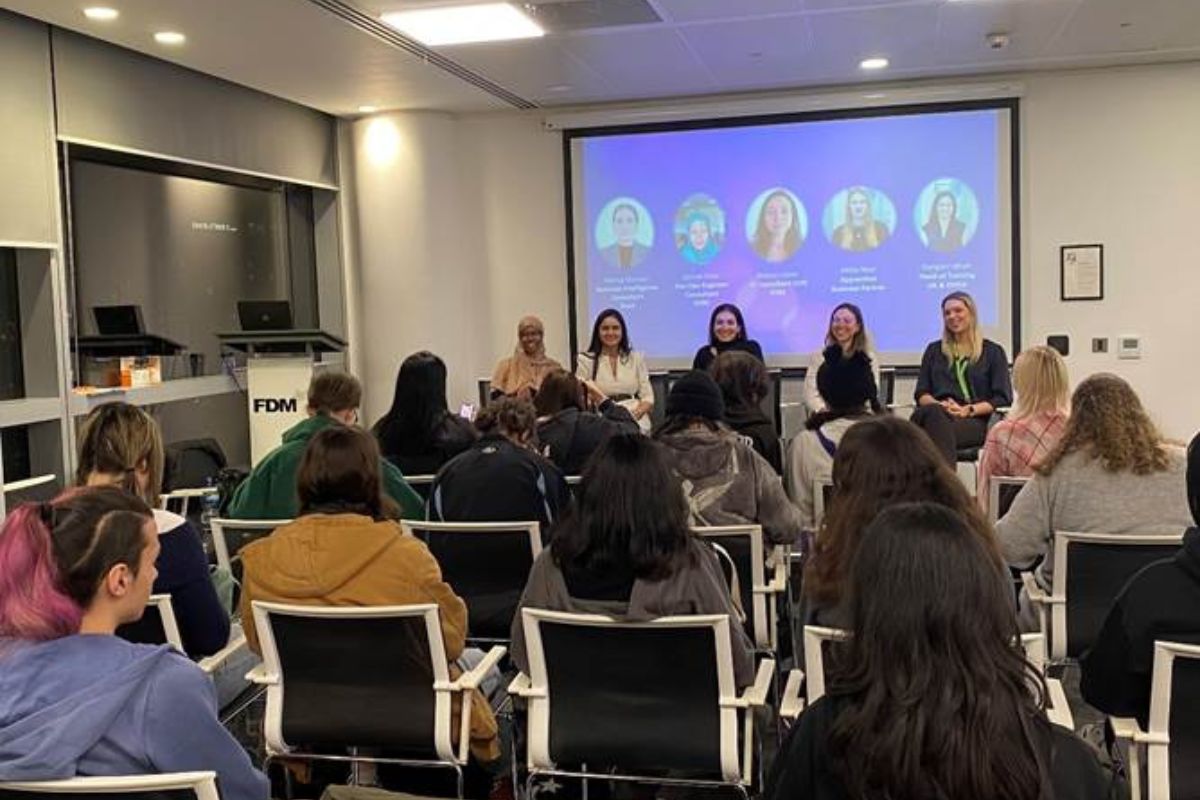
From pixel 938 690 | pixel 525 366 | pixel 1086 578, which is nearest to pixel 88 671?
pixel 938 690

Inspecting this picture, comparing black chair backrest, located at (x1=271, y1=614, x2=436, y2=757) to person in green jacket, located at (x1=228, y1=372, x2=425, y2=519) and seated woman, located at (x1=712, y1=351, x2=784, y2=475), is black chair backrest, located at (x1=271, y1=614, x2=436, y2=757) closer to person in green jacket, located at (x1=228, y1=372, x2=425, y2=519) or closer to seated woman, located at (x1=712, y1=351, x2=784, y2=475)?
person in green jacket, located at (x1=228, y1=372, x2=425, y2=519)

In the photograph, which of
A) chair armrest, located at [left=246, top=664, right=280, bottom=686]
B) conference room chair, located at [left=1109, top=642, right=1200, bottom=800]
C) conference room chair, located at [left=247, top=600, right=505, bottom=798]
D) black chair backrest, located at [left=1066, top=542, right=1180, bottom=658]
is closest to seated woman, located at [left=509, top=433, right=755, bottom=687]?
conference room chair, located at [left=247, top=600, right=505, bottom=798]

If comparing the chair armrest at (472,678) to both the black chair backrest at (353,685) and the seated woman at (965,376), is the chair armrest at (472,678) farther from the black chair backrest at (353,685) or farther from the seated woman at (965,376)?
the seated woman at (965,376)

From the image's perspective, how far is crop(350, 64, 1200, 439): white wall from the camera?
24.6 ft

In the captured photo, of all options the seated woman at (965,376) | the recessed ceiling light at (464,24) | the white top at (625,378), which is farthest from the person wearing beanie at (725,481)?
the white top at (625,378)

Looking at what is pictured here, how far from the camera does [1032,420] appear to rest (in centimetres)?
399

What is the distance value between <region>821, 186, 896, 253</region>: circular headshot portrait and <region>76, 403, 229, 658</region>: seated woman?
5922mm

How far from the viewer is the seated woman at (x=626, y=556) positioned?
2.54 meters

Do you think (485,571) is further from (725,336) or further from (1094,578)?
(725,336)

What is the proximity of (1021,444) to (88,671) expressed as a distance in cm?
326

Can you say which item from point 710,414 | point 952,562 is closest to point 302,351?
point 710,414

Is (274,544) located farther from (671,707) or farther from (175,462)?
(175,462)

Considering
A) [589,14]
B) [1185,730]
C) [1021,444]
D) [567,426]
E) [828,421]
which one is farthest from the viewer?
[589,14]

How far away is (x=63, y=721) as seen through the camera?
161cm
